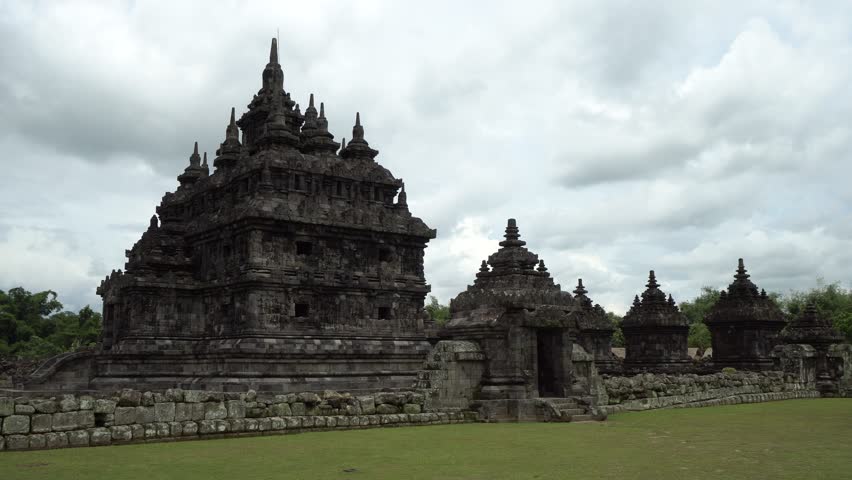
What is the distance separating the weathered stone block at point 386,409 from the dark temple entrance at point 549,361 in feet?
16.0

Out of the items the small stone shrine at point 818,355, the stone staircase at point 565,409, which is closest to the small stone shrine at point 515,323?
the stone staircase at point 565,409

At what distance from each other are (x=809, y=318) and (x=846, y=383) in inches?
105

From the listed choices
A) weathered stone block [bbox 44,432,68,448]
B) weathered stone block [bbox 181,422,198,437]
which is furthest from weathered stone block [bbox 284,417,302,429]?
weathered stone block [bbox 44,432,68,448]

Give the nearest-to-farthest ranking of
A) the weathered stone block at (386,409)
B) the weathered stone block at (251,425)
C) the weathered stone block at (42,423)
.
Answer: the weathered stone block at (42,423) → the weathered stone block at (251,425) → the weathered stone block at (386,409)

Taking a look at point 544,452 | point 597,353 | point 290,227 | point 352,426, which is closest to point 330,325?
point 290,227

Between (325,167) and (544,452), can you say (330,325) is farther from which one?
(544,452)

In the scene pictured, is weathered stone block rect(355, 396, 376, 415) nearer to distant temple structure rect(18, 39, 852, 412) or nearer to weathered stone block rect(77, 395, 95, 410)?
weathered stone block rect(77, 395, 95, 410)

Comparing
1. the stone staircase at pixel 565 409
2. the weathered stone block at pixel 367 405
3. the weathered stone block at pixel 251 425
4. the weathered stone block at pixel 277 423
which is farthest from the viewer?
the stone staircase at pixel 565 409

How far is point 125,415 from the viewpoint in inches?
509

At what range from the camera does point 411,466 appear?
10469mm

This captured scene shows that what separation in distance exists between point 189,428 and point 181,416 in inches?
10.6

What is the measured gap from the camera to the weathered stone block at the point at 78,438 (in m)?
12.2

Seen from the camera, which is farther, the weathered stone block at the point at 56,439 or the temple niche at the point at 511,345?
the temple niche at the point at 511,345

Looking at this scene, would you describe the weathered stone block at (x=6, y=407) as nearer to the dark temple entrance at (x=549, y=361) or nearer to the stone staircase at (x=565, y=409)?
the stone staircase at (x=565, y=409)
